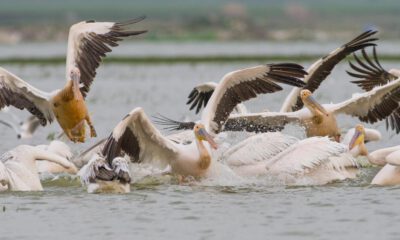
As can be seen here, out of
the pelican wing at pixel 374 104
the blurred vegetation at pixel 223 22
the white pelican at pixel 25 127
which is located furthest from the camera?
the blurred vegetation at pixel 223 22

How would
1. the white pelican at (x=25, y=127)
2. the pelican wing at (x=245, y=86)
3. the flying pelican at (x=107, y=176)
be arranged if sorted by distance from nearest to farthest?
the flying pelican at (x=107, y=176)
the pelican wing at (x=245, y=86)
the white pelican at (x=25, y=127)

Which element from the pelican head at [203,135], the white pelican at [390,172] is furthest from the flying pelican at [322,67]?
the white pelican at [390,172]

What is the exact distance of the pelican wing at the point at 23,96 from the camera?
11.4 meters

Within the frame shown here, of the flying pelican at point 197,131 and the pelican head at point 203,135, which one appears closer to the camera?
the flying pelican at point 197,131

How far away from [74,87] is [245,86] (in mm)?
1506

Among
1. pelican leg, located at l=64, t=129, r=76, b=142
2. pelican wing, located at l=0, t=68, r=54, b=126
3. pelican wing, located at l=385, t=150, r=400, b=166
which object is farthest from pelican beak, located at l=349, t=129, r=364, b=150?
pelican wing, located at l=0, t=68, r=54, b=126

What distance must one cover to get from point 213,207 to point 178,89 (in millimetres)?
15000

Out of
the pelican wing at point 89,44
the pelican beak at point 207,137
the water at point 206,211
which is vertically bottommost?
the water at point 206,211

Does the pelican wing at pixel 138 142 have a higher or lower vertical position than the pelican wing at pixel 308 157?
higher

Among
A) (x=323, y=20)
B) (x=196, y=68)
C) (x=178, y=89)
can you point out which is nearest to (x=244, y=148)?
(x=178, y=89)

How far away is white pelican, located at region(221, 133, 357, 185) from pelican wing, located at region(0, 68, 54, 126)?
1.82 metres

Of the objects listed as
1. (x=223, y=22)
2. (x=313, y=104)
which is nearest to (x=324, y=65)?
(x=313, y=104)

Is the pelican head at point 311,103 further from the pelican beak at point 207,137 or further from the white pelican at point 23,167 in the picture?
the white pelican at point 23,167

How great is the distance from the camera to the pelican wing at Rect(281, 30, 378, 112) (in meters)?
12.3
